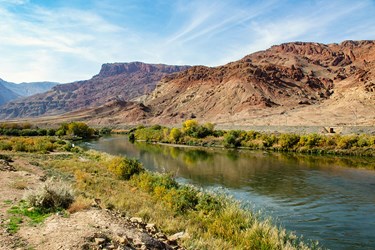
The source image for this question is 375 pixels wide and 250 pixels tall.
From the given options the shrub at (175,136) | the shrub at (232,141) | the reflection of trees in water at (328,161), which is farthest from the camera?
the shrub at (175,136)

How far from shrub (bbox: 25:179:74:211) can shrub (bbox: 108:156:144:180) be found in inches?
505

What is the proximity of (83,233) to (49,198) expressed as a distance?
334cm

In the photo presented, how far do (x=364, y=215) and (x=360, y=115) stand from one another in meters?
60.4

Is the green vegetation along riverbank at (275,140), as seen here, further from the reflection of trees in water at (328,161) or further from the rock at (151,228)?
the rock at (151,228)

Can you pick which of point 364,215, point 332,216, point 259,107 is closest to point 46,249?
point 332,216

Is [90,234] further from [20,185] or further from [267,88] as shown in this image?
[267,88]

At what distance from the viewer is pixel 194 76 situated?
5704 inches

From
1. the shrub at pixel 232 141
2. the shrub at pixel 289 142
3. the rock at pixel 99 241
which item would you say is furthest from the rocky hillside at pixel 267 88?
the rock at pixel 99 241

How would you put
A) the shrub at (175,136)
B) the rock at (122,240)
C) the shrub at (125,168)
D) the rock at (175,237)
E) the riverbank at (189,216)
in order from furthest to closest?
the shrub at (175,136)
the shrub at (125,168)
the riverbank at (189,216)
the rock at (175,237)
the rock at (122,240)

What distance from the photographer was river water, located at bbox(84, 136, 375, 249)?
15.5 meters

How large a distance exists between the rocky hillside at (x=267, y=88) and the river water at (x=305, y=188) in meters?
47.2

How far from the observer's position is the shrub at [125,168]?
24.2 meters

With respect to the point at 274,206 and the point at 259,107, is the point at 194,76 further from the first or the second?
the point at 274,206

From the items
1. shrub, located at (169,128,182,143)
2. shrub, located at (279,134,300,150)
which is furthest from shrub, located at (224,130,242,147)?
shrub, located at (169,128,182,143)
